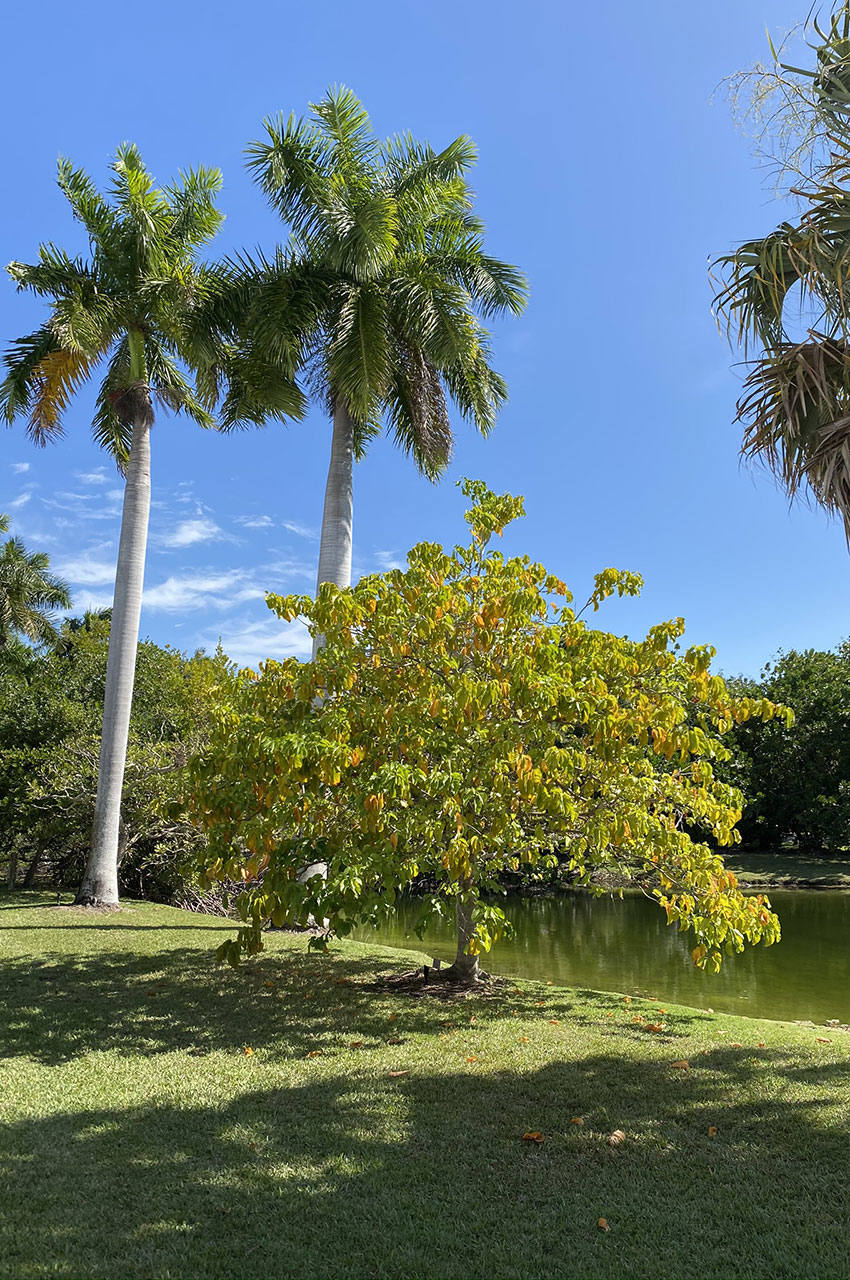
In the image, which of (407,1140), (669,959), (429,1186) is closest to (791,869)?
(669,959)

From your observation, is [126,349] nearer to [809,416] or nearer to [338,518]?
[338,518]

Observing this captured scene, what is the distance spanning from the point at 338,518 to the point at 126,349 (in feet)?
19.9

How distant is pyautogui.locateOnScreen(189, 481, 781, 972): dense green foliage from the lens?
7023mm

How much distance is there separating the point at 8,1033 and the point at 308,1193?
405cm

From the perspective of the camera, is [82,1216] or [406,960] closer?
[82,1216]

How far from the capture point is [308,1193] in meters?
4.04

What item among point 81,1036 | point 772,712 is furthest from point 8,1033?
point 772,712

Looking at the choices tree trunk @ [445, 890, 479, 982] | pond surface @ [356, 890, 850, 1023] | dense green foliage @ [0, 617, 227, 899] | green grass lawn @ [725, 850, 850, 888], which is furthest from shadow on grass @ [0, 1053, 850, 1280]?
green grass lawn @ [725, 850, 850, 888]

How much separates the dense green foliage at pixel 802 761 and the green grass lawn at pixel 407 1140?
90.9 ft

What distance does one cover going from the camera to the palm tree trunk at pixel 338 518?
47.2 feet

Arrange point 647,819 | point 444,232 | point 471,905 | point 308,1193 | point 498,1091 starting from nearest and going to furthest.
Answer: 1. point 308,1193
2. point 498,1091
3. point 647,819
4. point 471,905
5. point 444,232

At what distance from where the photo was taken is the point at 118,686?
1524 centimetres

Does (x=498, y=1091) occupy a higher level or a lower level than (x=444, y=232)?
lower

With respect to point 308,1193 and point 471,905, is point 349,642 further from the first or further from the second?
point 308,1193
